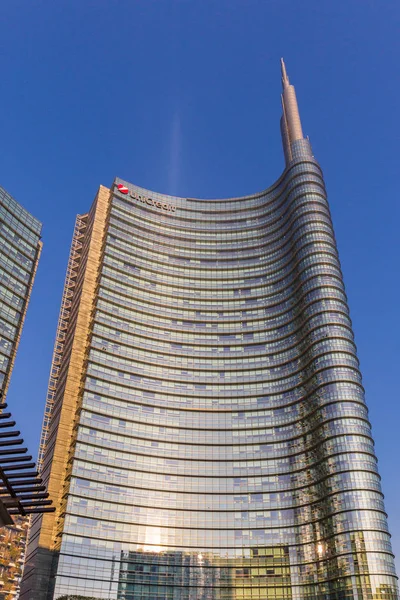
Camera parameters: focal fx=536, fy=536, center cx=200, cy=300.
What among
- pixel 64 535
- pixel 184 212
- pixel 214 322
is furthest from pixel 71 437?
Result: pixel 184 212

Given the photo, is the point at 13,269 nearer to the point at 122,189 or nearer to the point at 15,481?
the point at 122,189

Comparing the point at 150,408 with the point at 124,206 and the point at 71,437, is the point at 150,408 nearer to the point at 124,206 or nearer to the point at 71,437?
the point at 71,437

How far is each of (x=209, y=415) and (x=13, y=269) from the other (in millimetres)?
62192

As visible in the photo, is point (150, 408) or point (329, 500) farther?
point (150, 408)

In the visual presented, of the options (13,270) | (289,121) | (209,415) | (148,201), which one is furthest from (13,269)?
(289,121)

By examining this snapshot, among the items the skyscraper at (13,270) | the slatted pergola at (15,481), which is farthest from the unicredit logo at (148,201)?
the slatted pergola at (15,481)

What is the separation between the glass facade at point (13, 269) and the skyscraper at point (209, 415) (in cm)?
2671

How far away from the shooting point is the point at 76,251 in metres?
Result: 169

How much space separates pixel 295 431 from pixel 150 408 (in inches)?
1448

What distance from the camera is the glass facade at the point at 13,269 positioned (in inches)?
4070

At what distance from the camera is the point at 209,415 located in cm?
14012

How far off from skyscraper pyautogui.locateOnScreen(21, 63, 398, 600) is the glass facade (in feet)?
87.6

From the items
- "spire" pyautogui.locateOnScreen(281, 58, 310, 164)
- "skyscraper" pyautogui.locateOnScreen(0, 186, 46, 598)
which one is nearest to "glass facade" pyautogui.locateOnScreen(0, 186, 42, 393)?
"skyscraper" pyautogui.locateOnScreen(0, 186, 46, 598)

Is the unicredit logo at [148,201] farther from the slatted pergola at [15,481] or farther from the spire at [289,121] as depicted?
the slatted pergola at [15,481]
